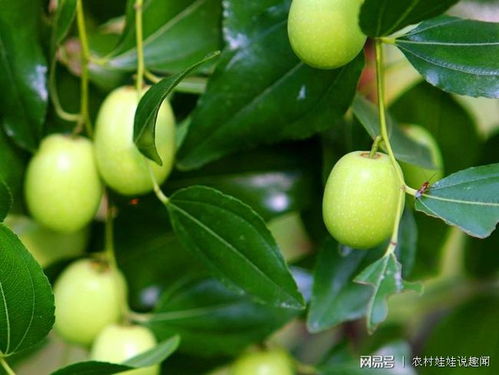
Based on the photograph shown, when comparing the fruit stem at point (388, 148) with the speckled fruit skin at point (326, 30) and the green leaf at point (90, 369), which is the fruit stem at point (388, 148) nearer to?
the speckled fruit skin at point (326, 30)

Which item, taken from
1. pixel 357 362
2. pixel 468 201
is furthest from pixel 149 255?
pixel 468 201

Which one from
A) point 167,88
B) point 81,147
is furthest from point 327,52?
point 81,147

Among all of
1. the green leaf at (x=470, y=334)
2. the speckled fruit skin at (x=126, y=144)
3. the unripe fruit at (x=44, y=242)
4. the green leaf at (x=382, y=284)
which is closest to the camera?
the green leaf at (x=382, y=284)

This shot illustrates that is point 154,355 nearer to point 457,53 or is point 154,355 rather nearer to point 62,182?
point 62,182

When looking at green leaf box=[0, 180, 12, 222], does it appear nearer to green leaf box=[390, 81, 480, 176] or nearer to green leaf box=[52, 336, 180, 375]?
green leaf box=[52, 336, 180, 375]

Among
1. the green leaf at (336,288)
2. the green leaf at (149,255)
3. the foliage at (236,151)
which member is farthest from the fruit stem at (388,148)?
the green leaf at (149,255)

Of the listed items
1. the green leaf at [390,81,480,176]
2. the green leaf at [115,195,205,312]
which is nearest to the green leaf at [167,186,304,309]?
the green leaf at [115,195,205,312]
